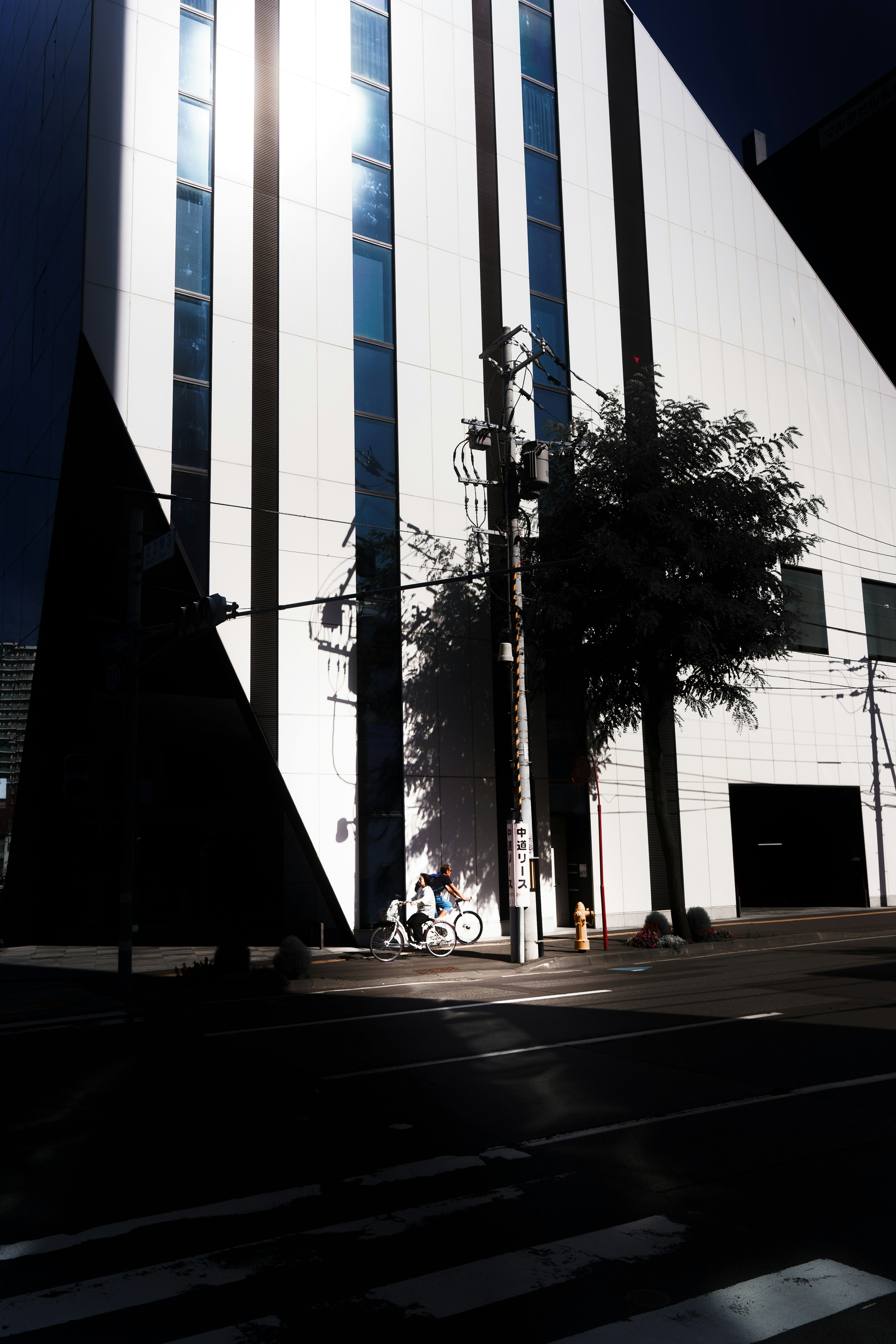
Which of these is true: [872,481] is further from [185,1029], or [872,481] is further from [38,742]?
[185,1029]

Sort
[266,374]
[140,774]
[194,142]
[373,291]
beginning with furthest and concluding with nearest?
[140,774], [373,291], [266,374], [194,142]

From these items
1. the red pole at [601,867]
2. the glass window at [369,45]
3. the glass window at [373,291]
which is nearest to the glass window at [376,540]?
the glass window at [373,291]

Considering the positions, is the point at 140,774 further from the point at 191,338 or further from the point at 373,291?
the point at 373,291

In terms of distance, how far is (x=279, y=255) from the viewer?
71.6ft

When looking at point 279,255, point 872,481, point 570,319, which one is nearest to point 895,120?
Answer: point 872,481

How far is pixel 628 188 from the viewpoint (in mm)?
28328

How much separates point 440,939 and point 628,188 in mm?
21897

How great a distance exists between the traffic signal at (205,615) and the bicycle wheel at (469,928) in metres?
8.96

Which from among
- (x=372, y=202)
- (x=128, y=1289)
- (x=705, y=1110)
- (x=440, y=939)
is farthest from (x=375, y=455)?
(x=128, y=1289)

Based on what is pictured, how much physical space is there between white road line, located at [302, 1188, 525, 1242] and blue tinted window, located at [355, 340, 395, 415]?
19191 mm

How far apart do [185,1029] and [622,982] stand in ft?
22.0

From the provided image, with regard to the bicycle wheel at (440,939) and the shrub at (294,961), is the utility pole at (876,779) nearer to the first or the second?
the bicycle wheel at (440,939)

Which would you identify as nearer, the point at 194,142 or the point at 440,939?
the point at 440,939

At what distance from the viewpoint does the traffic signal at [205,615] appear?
14.0m
